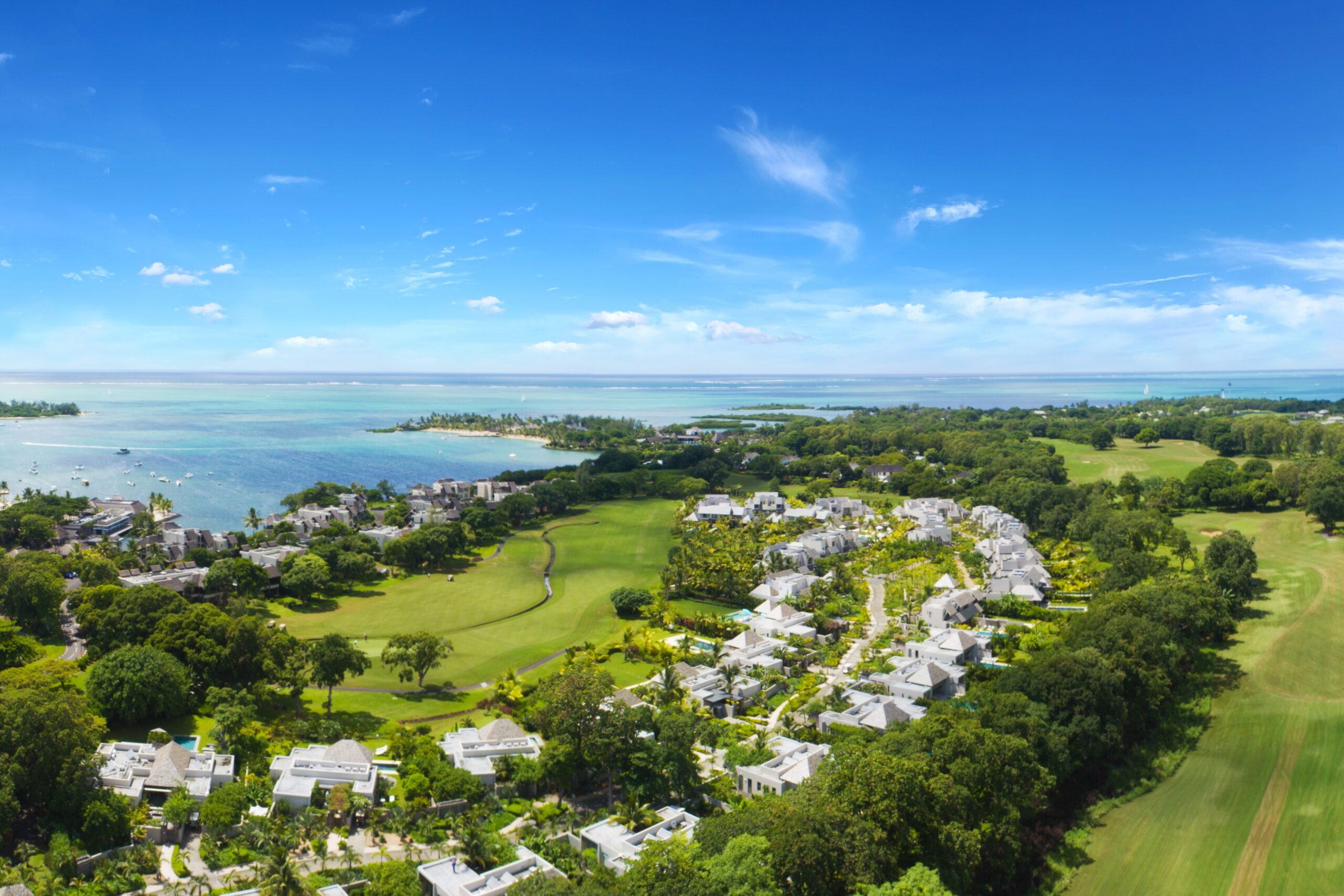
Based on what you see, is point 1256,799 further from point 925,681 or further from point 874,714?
point 874,714

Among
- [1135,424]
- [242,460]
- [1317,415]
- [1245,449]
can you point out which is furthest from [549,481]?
[1317,415]

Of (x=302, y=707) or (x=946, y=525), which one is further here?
(x=946, y=525)

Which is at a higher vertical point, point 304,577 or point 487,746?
point 304,577

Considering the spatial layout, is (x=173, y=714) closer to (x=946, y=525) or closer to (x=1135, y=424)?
(x=946, y=525)

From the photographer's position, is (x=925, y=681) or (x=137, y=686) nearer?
(x=137, y=686)

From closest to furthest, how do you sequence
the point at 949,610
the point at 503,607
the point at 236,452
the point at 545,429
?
the point at 949,610 → the point at 503,607 → the point at 236,452 → the point at 545,429

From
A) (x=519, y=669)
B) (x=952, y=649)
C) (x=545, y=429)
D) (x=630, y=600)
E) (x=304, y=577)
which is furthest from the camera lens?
(x=545, y=429)

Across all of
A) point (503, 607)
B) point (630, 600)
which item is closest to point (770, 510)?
point (630, 600)
